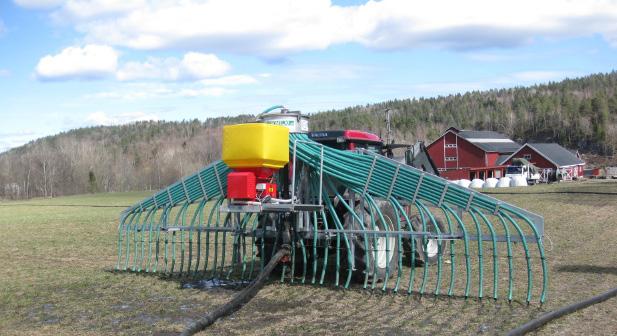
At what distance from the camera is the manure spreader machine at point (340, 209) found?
8781 mm

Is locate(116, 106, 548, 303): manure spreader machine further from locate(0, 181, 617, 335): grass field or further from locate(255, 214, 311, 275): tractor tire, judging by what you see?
locate(0, 181, 617, 335): grass field

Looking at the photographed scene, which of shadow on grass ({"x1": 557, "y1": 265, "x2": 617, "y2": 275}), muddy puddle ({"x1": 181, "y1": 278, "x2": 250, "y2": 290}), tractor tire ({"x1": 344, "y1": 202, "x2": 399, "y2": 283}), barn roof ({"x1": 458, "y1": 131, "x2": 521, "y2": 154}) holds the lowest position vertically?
shadow on grass ({"x1": 557, "y1": 265, "x2": 617, "y2": 275})

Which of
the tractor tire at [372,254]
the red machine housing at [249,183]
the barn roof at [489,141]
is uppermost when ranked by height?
the barn roof at [489,141]

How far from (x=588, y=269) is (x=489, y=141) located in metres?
60.3

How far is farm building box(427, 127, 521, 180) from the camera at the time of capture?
65.4 m

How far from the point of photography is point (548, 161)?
6288cm

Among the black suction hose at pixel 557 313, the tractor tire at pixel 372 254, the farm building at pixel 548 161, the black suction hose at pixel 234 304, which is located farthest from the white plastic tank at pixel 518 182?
the black suction hose at pixel 234 304

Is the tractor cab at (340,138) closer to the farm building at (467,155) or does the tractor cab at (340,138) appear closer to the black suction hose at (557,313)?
the black suction hose at (557,313)

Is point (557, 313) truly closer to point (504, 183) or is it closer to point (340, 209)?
point (340, 209)

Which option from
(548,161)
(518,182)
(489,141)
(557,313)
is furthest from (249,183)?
(489,141)

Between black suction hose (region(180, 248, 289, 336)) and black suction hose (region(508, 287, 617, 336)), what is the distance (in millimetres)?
3356

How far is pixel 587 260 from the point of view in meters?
12.0

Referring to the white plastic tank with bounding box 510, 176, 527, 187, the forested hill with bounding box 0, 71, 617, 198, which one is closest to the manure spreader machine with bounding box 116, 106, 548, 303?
the white plastic tank with bounding box 510, 176, 527, 187

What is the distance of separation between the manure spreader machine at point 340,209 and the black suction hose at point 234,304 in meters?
0.30
